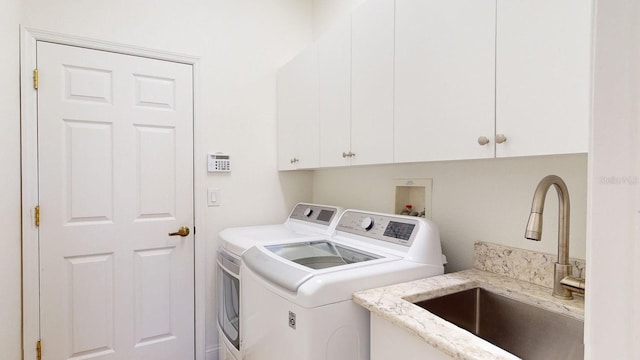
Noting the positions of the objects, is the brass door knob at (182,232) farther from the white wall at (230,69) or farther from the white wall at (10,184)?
the white wall at (10,184)

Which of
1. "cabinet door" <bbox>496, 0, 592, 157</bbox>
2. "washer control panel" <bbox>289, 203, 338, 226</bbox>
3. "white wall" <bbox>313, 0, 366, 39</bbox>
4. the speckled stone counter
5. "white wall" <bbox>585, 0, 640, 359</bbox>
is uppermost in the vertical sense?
"white wall" <bbox>313, 0, 366, 39</bbox>

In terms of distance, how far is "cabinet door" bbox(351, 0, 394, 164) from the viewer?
1.42 m

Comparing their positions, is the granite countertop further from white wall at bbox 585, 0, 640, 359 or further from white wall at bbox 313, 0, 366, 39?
white wall at bbox 313, 0, 366, 39

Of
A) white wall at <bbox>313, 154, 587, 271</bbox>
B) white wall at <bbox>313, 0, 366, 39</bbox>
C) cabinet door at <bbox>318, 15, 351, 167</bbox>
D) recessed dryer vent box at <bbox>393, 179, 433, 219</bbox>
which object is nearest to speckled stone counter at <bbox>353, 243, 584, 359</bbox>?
white wall at <bbox>313, 154, 587, 271</bbox>

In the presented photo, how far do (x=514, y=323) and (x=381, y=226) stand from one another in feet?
2.13

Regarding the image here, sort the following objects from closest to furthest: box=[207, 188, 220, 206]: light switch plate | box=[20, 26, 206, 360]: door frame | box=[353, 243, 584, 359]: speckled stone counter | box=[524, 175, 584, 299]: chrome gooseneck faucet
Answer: box=[353, 243, 584, 359]: speckled stone counter, box=[524, 175, 584, 299]: chrome gooseneck faucet, box=[20, 26, 206, 360]: door frame, box=[207, 188, 220, 206]: light switch plate

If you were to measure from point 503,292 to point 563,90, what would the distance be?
71cm

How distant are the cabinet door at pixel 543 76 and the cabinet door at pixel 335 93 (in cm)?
80

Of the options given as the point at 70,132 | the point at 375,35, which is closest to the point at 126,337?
the point at 70,132

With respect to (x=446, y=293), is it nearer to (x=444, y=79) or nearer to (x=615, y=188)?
(x=444, y=79)

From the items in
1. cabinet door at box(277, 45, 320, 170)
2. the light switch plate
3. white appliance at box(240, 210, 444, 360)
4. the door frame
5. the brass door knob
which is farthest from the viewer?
the light switch plate

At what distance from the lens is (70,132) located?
191 cm

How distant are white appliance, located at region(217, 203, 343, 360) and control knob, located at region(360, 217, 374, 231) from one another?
256 mm

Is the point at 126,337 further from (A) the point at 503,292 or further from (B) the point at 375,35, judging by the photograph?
(B) the point at 375,35
